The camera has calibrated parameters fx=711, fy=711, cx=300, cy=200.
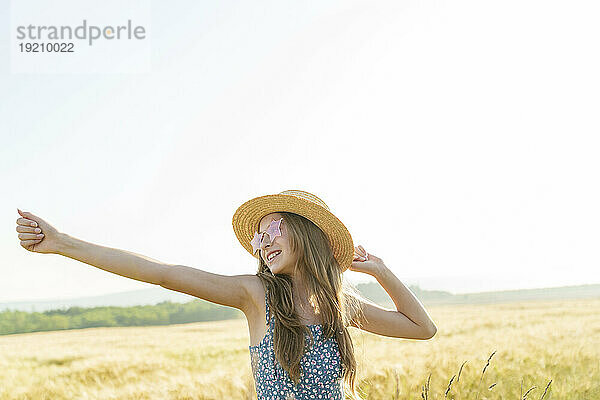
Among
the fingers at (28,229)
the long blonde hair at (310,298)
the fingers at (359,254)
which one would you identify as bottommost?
the long blonde hair at (310,298)

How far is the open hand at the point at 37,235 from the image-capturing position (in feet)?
6.52

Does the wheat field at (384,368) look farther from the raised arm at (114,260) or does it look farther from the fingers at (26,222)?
the fingers at (26,222)

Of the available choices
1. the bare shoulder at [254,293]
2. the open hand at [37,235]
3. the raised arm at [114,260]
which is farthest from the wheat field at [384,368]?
the open hand at [37,235]

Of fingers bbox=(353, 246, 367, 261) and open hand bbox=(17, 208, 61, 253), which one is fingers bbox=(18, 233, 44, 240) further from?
fingers bbox=(353, 246, 367, 261)

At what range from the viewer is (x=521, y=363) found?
4332 mm

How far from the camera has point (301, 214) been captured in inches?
96.0

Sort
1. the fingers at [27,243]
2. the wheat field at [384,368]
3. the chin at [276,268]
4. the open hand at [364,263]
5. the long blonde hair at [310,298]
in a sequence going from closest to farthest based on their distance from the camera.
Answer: the fingers at [27,243]
the long blonde hair at [310,298]
the chin at [276,268]
the open hand at [364,263]
the wheat field at [384,368]

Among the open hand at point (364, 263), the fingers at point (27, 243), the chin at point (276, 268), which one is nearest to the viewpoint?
the fingers at point (27, 243)

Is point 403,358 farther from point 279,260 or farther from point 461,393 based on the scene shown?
point 279,260

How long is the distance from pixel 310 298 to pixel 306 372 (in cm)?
26

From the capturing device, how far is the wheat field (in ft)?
12.0

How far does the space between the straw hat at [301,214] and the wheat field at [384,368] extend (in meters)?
0.30

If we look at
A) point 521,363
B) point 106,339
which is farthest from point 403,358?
point 106,339

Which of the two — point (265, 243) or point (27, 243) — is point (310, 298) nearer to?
point (265, 243)
